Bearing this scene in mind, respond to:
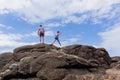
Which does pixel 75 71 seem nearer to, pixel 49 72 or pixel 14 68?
pixel 49 72

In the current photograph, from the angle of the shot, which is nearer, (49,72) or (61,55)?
(49,72)

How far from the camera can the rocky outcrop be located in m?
37.8

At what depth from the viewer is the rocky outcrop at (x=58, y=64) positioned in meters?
37.8

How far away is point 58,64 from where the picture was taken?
127ft

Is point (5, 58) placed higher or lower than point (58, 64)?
higher

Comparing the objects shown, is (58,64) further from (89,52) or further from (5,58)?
(5,58)

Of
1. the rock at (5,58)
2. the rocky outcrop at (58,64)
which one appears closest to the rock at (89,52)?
the rocky outcrop at (58,64)

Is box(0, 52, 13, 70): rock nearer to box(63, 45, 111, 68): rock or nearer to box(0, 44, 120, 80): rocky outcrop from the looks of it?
box(0, 44, 120, 80): rocky outcrop

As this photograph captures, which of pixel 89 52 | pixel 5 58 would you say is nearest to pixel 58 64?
pixel 89 52

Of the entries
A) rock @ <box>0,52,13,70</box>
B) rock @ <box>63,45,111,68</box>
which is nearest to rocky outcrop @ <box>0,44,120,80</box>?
rock @ <box>63,45,111,68</box>

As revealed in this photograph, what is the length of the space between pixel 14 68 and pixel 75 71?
29.7 ft

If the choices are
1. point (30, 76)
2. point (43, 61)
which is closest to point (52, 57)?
point (43, 61)

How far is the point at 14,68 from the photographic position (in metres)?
42.6

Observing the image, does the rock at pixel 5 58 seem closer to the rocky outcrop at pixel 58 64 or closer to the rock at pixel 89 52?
the rocky outcrop at pixel 58 64
